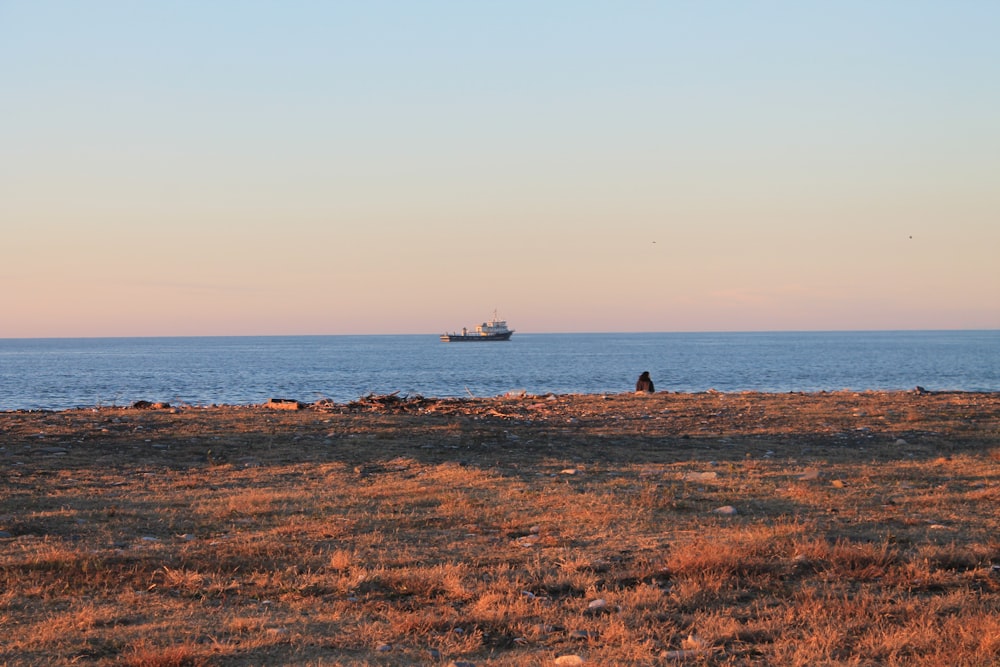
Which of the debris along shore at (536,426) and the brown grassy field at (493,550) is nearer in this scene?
the brown grassy field at (493,550)

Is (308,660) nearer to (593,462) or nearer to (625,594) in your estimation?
(625,594)

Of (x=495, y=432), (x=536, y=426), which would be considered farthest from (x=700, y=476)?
(x=536, y=426)

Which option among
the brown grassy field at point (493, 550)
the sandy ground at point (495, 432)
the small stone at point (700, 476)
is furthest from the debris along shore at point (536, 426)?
the small stone at point (700, 476)

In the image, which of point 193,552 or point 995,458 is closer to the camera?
point 193,552

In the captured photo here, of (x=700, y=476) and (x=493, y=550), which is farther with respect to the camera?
(x=700, y=476)

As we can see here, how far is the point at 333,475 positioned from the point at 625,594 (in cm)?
A: 836

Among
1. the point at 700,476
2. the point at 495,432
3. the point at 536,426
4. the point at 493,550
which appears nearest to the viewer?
the point at 493,550

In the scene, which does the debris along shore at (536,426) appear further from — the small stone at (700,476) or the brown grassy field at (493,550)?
the small stone at (700,476)

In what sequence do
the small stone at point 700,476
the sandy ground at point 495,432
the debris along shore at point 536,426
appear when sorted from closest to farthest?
the small stone at point 700,476 → the sandy ground at point 495,432 → the debris along shore at point 536,426

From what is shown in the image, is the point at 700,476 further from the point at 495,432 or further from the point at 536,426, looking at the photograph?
the point at 536,426

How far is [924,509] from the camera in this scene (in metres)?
11.4

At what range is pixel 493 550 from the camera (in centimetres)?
937

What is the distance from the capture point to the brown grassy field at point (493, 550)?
6379 millimetres

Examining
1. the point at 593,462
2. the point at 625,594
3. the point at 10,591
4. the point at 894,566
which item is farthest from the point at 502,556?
the point at 593,462
